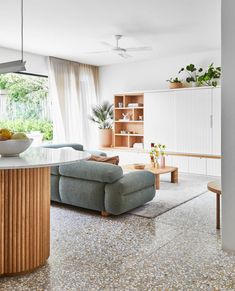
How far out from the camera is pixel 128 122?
8.12 m

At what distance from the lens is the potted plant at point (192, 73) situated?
677 centimetres

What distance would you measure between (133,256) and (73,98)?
18.2 ft

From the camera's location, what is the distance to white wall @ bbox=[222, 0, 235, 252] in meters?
2.71

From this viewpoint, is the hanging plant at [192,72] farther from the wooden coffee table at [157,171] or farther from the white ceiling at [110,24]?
the wooden coffee table at [157,171]

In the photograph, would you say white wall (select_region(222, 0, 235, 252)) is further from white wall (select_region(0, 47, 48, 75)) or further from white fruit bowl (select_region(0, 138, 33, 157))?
white wall (select_region(0, 47, 48, 75))

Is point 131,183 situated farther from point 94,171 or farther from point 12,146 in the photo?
point 12,146

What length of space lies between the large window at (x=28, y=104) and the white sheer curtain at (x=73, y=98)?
29cm

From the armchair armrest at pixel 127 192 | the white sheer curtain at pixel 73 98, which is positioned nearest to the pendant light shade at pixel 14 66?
the armchair armrest at pixel 127 192

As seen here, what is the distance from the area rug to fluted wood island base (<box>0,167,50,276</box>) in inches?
68.2

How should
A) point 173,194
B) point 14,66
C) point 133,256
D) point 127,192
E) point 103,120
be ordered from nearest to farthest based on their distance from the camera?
point 133,256, point 14,66, point 127,192, point 173,194, point 103,120

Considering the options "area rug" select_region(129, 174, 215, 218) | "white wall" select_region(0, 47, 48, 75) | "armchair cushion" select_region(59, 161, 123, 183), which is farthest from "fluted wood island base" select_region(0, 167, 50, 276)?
"white wall" select_region(0, 47, 48, 75)

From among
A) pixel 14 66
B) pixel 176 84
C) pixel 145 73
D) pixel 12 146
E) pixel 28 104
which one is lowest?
pixel 12 146

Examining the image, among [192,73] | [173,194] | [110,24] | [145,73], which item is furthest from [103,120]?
[173,194]

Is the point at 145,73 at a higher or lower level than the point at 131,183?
higher
